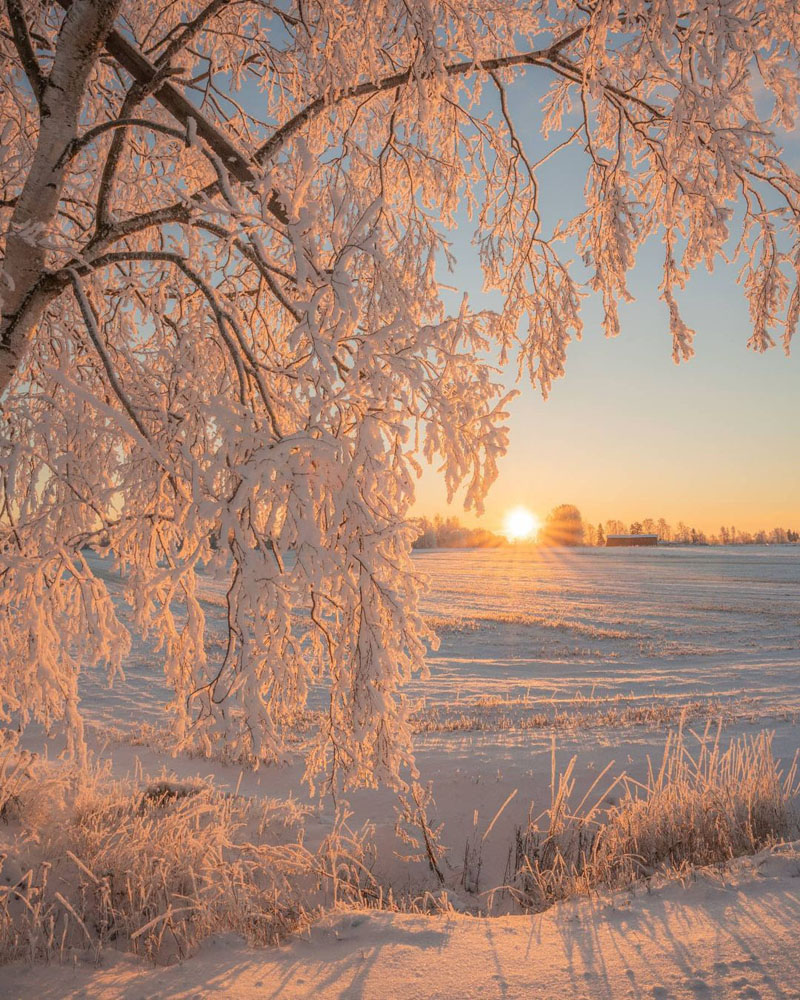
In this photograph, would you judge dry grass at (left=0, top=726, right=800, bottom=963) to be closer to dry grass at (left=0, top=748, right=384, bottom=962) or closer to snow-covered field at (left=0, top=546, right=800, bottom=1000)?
dry grass at (left=0, top=748, right=384, bottom=962)

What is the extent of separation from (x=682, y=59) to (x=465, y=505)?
2.22 meters

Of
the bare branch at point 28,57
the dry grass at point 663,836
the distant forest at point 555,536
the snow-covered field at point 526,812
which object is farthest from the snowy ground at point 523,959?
the distant forest at point 555,536

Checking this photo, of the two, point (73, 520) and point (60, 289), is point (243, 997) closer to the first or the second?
point (73, 520)

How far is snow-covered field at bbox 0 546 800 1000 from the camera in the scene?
2.35 metres

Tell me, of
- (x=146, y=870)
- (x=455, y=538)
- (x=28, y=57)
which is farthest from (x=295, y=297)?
(x=455, y=538)

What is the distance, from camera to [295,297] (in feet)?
15.1

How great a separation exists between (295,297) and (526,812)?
4667mm

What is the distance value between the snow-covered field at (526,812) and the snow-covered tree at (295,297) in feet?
2.81

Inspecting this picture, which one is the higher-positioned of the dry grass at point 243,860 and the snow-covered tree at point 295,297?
the snow-covered tree at point 295,297

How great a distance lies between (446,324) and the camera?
2.81 m

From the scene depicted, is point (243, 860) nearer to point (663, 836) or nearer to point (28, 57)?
point (663, 836)

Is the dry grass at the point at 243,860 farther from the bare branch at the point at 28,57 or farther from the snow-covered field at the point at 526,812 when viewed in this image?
the bare branch at the point at 28,57

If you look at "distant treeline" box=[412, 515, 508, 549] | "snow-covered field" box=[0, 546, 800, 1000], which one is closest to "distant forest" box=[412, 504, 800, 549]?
"distant treeline" box=[412, 515, 508, 549]

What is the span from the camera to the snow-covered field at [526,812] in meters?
2.35
